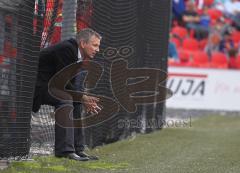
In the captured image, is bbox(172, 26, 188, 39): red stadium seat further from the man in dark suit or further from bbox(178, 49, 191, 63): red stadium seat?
the man in dark suit

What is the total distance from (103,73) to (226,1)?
1499 centimetres

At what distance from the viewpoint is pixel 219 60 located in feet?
72.9

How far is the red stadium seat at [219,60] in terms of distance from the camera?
21.7 metres

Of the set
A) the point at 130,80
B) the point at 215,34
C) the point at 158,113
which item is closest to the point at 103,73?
the point at 130,80

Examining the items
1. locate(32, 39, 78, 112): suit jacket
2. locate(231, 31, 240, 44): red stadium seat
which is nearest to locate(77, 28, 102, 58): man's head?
locate(32, 39, 78, 112): suit jacket

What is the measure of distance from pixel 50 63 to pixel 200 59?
578 inches

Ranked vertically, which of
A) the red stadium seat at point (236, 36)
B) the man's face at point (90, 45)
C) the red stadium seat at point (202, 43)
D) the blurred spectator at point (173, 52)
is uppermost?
the man's face at point (90, 45)

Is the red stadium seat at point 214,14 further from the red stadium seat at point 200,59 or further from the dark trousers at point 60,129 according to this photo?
the dark trousers at point 60,129

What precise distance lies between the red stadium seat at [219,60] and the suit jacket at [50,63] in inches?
556

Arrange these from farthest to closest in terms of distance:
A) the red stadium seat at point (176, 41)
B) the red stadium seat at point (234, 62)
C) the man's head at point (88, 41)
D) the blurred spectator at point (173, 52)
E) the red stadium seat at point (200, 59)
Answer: the red stadium seat at point (176, 41)
the red stadium seat at point (234, 62)
the blurred spectator at point (173, 52)
the red stadium seat at point (200, 59)
the man's head at point (88, 41)

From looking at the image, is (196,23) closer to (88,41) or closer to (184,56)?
(184,56)

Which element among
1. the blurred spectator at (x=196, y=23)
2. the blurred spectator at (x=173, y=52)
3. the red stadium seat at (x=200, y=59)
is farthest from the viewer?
the blurred spectator at (x=196, y=23)

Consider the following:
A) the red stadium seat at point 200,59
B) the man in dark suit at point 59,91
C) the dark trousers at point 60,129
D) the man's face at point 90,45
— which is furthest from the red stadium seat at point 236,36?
the dark trousers at point 60,129

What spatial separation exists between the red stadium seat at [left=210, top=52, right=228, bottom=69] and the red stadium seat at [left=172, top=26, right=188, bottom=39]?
1.25 meters
